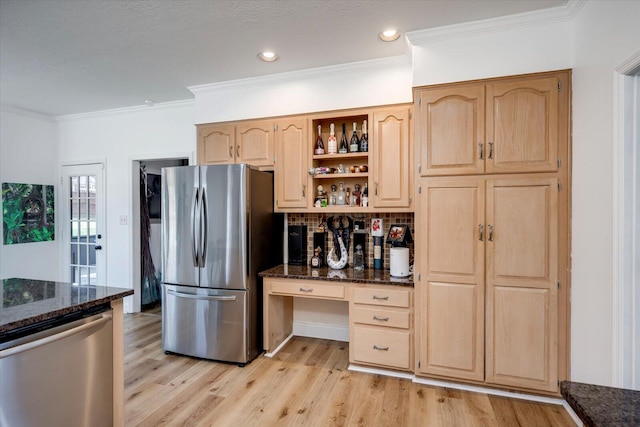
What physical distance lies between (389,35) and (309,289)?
2147 millimetres

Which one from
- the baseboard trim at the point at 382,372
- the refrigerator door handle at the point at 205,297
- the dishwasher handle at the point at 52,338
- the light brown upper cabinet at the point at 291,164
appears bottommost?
the baseboard trim at the point at 382,372

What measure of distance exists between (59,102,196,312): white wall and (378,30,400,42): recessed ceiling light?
2.51 meters

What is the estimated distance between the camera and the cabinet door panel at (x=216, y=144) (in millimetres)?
3268

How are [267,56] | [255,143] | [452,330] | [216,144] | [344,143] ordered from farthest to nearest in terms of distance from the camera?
[216,144] → [255,143] → [344,143] → [267,56] → [452,330]

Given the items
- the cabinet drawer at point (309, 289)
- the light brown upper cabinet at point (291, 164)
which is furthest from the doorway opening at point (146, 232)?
the cabinet drawer at point (309, 289)

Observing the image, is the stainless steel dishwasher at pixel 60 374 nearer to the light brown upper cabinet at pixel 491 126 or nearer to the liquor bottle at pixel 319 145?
the liquor bottle at pixel 319 145

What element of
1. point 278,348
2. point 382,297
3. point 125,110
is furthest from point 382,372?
point 125,110

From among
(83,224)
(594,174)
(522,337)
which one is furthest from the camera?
(83,224)

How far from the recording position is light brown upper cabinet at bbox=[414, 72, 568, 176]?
7.04 feet

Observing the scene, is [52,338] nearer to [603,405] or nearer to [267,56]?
[603,405]

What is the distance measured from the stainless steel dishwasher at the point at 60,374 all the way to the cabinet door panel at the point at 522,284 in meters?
2.38

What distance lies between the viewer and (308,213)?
11.0ft

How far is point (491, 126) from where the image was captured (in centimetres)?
225

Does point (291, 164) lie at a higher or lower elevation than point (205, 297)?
higher
